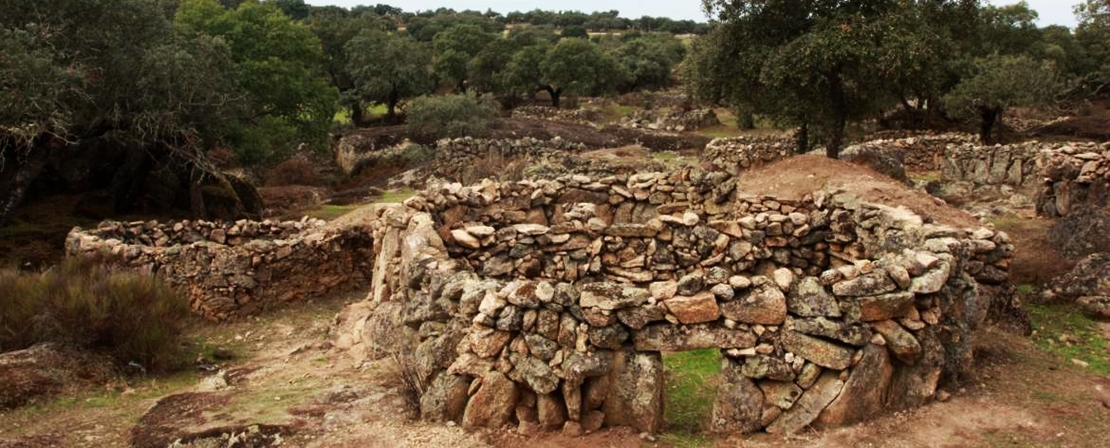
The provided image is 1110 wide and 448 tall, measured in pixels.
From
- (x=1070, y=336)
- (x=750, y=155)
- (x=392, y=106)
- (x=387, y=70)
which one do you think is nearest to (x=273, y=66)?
(x=750, y=155)

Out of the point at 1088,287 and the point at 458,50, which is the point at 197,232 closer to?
the point at 1088,287

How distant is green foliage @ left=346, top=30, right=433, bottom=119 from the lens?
48.1m

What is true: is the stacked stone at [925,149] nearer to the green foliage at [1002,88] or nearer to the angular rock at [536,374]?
the green foliage at [1002,88]

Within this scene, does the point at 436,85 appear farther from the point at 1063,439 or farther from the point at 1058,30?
the point at 1063,439

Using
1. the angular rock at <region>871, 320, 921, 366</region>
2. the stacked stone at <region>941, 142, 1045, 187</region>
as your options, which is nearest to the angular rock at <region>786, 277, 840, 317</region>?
the angular rock at <region>871, 320, 921, 366</region>

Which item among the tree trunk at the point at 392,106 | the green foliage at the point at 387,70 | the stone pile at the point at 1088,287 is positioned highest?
the green foliage at the point at 387,70

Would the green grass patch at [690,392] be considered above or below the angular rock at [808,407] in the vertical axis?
below

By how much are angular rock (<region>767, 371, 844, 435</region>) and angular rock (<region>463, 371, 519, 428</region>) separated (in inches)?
95.9

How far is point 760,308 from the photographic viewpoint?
7.22 m

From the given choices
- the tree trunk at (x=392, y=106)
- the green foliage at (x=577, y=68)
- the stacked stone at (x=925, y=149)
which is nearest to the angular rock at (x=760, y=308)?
the stacked stone at (x=925, y=149)

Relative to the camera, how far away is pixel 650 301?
24.0ft

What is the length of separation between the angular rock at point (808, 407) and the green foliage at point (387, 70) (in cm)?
4364

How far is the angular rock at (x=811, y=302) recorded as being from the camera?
724cm

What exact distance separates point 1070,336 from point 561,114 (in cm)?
4198
